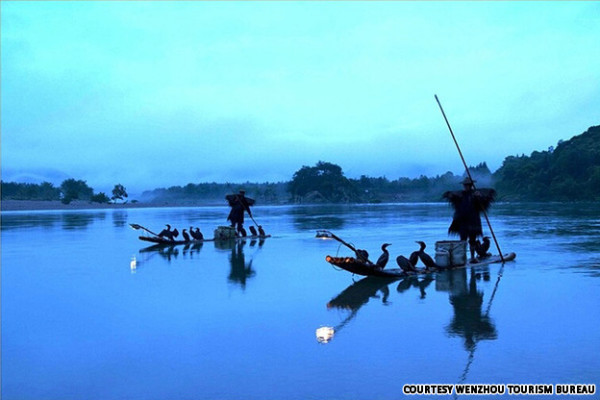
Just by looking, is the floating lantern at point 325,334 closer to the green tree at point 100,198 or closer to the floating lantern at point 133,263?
the floating lantern at point 133,263

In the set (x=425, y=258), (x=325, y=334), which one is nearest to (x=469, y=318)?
(x=325, y=334)


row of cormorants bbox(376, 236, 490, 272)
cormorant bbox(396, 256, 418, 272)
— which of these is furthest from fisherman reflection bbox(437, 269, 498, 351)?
cormorant bbox(396, 256, 418, 272)

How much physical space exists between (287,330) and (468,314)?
3.21 metres

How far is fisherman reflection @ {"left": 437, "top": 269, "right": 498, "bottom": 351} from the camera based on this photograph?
8594mm

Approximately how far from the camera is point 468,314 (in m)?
10.0

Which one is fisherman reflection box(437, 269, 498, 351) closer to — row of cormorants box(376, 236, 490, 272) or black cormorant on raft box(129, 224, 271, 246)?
row of cormorants box(376, 236, 490, 272)

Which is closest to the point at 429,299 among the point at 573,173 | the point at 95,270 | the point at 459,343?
the point at 459,343

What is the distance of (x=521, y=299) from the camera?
11242 millimetres

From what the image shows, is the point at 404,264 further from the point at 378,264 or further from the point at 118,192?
the point at 118,192

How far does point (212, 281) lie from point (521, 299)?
7.37 metres

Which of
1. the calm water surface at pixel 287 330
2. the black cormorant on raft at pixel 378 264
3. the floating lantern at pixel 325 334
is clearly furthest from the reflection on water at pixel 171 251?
the floating lantern at pixel 325 334

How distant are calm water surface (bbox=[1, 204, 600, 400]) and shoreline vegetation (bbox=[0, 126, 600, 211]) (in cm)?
5625

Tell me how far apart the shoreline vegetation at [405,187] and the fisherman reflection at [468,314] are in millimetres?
56075

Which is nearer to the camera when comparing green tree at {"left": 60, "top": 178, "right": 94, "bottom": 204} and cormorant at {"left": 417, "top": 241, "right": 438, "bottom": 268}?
cormorant at {"left": 417, "top": 241, "right": 438, "bottom": 268}
